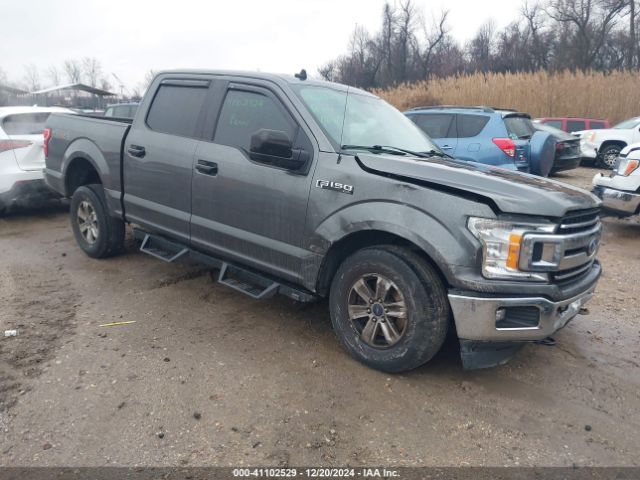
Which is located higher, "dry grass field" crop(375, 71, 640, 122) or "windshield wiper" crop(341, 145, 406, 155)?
"dry grass field" crop(375, 71, 640, 122)

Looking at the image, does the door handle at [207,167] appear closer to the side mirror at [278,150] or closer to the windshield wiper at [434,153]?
the side mirror at [278,150]

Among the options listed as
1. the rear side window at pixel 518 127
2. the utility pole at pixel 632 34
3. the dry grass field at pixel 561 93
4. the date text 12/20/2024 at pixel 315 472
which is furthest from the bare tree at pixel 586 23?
the date text 12/20/2024 at pixel 315 472

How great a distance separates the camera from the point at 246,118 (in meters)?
4.07

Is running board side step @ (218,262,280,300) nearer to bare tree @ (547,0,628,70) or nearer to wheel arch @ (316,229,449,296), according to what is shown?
wheel arch @ (316,229,449,296)

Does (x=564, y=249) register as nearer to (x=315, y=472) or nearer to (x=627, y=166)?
(x=315, y=472)

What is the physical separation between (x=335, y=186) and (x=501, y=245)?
44.7 inches

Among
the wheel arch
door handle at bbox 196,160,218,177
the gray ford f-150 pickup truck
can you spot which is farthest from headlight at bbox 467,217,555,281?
door handle at bbox 196,160,218,177

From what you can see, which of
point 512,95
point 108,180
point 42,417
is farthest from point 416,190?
point 512,95

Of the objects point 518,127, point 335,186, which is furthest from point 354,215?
point 518,127

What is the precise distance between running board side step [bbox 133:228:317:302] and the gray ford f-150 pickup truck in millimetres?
15

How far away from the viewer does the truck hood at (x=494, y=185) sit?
9.50ft

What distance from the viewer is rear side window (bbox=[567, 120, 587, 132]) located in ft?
57.3

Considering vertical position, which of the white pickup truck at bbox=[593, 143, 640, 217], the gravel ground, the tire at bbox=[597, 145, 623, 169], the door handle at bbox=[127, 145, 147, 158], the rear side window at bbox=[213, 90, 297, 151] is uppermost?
the rear side window at bbox=[213, 90, 297, 151]

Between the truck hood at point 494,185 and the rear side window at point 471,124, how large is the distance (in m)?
5.84
